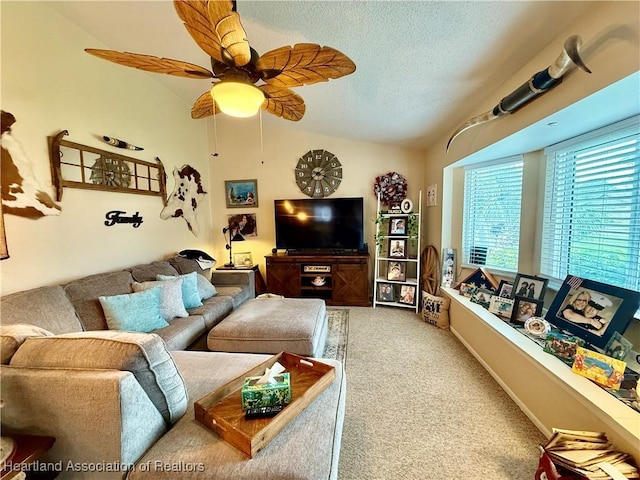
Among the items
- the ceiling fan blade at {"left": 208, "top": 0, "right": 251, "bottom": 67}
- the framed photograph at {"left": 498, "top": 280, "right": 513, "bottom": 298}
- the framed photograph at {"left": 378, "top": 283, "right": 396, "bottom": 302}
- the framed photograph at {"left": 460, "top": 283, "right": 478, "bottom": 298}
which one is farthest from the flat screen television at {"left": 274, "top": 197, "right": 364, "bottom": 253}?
the ceiling fan blade at {"left": 208, "top": 0, "right": 251, "bottom": 67}

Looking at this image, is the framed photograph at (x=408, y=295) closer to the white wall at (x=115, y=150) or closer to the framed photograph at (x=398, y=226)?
the framed photograph at (x=398, y=226)

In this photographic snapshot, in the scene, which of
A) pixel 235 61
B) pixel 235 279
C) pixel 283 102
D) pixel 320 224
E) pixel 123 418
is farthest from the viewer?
pixel 320 224

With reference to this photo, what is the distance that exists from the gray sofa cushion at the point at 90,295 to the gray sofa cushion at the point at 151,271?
1.04 feet

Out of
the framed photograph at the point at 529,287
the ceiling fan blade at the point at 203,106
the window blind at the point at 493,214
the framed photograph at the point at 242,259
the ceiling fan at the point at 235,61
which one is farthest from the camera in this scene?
the framed photograph at the point at 242,259

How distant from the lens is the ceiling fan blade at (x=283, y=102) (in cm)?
170

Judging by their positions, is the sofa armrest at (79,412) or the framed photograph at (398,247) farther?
the framed photograph at (398,247)

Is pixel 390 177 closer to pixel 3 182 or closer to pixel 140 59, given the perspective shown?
pixel 140 59

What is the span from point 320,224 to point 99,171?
259 centimetres

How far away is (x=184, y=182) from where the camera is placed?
377 centimetres

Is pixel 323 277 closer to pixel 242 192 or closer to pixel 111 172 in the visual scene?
pixel 242 192

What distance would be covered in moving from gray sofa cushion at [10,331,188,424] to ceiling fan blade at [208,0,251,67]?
4.32ft

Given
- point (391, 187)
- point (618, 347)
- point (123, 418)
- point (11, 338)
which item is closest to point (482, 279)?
point (618, 347)

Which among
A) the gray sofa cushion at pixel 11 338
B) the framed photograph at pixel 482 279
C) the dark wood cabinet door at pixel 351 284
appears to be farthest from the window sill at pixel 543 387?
the gray sofa cushion at pixel 11 338

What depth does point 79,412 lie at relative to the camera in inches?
35.6
